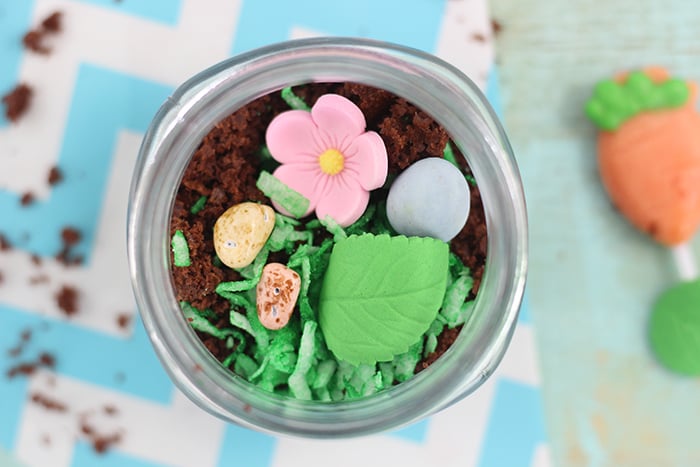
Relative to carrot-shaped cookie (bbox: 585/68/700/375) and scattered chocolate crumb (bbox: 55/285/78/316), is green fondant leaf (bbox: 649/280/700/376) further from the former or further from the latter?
scattered chocolate crumb (bbox: 55/285/78/316)

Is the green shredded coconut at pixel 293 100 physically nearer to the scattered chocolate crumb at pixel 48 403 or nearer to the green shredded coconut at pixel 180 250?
the green shredded coconut at pixel 180 250

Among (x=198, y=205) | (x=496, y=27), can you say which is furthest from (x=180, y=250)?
(x=496, y=27)

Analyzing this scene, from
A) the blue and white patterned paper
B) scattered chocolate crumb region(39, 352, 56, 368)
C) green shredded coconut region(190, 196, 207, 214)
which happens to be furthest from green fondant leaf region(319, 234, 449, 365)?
scattered chocolate crumb region(39, 352, 56, 368)

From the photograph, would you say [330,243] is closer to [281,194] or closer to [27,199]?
[281,194]

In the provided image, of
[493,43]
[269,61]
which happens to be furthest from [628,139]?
[269,61]

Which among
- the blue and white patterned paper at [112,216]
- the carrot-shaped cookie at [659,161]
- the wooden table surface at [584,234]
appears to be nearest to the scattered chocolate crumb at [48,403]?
the blue and white patterned paper at [112,216]

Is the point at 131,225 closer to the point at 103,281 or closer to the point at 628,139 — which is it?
the point at 103,281
